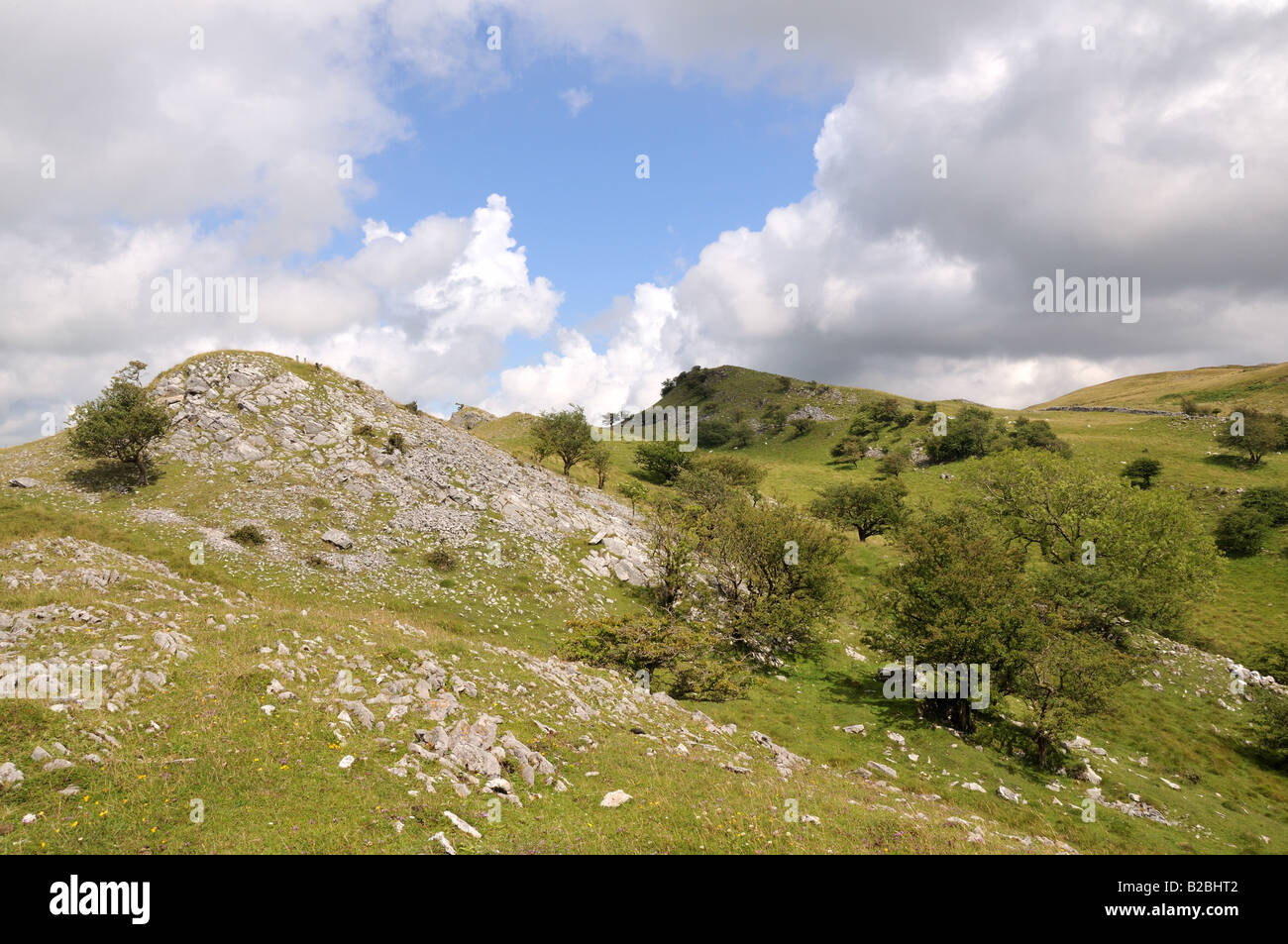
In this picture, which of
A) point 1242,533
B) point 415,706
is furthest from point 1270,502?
point 415,706

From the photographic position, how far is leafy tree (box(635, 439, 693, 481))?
89.0 meters

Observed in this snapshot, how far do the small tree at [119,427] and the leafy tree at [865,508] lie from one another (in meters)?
63.5

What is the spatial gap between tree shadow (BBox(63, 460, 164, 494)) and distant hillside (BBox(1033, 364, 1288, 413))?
166660mm

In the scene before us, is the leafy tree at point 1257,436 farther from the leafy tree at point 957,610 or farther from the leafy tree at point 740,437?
the leafy tree at point 740,437

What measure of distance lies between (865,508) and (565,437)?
3856 cm

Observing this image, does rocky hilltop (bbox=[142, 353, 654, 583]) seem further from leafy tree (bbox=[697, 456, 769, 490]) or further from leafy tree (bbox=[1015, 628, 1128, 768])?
leafy tree (bbox=[697, 456, 769, 490])

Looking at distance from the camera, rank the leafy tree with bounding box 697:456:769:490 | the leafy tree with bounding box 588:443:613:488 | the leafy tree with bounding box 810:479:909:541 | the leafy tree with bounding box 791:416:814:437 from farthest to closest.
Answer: the leafy tree with bounding box 791:416:814:437, the leafy tree with bounding box 697:456:769:490, the leafy tree with bounding box 588:443:613:488, the leafy tree with bounding box 810:479:909:541

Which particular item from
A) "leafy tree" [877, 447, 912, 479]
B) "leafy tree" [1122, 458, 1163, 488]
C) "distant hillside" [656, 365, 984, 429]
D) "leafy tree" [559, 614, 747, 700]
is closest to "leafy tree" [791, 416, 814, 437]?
"distant hillside" [656, 365, 984, 429]

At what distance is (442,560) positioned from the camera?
3691 cm

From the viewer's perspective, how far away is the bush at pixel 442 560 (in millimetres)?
36562
